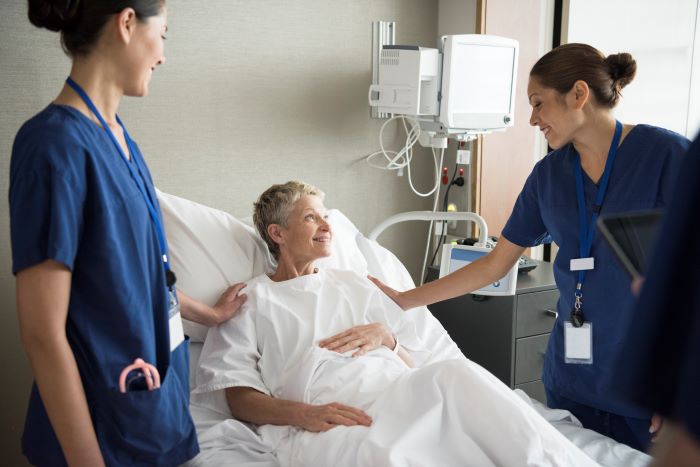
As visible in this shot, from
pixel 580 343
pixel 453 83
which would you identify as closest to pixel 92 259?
pixel 580 343

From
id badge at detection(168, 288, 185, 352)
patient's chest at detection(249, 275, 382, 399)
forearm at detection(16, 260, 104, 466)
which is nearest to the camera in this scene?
forearm at detection(16, 260, 104, 466)

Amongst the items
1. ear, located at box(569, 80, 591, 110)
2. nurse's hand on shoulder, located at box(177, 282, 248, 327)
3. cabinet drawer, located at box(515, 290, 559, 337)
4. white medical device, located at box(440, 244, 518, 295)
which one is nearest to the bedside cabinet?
cabinet drawer, located at box(515, 290, 559, 337)

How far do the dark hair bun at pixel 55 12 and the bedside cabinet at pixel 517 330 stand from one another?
190cm

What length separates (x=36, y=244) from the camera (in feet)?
3.66

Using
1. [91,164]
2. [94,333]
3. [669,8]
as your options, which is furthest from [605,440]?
[669,8]

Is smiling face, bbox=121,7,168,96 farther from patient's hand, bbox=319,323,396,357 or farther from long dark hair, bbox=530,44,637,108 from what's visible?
long dark hair, bbox=530,44,637,108

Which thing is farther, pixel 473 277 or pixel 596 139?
pixel 473 277

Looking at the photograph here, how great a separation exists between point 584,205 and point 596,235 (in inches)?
3.6

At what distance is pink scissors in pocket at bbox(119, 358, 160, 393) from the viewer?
1229 millimetres

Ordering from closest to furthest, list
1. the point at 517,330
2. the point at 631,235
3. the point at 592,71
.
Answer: the point at 631,235 → the point at 592,71 → the point at 517,330

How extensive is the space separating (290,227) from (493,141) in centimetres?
139

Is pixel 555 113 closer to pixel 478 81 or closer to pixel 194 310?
pixel 478 81

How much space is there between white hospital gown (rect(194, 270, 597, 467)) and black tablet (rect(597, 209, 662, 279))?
2.18 feet

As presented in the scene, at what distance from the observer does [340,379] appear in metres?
1.74
